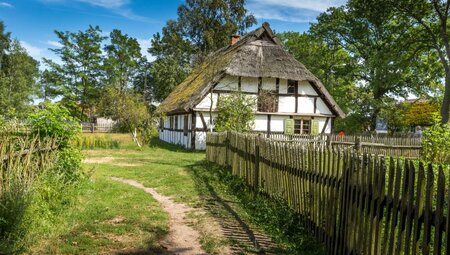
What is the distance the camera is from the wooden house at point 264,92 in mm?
22047

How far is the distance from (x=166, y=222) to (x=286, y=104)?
1862 cm

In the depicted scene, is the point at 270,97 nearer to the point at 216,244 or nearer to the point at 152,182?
the point at 152,182

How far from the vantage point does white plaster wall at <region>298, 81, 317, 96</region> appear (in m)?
24.2

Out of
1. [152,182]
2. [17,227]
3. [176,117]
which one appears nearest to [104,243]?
[17,227]

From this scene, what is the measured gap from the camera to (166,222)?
639cm

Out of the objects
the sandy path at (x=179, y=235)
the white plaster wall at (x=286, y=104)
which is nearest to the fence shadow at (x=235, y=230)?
the sandy path at (x=179, y=235)

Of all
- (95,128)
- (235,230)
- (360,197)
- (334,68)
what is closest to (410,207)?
(360,197)

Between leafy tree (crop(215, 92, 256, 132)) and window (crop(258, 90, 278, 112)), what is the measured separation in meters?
1.63

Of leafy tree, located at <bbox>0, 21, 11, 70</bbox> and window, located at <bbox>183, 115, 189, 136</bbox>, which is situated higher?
leafy tree, located at <bbox>0, 21, 11, 70</bbox>

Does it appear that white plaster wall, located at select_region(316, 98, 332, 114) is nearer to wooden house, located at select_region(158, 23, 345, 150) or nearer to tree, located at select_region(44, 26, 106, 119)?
wooden house, located at select_region(158, 23, 345, 150)

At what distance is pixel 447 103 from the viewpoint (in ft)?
72.3

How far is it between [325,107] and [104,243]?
21.6m

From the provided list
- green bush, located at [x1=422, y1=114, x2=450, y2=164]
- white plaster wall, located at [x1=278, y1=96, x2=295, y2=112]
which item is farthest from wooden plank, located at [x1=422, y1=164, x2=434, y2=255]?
white plaster wall, located at [x1=278, y1=96, x2=295, y2=112]

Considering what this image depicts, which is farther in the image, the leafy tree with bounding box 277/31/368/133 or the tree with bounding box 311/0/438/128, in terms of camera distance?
the leafy tree with bounding box 277/31/368/133
